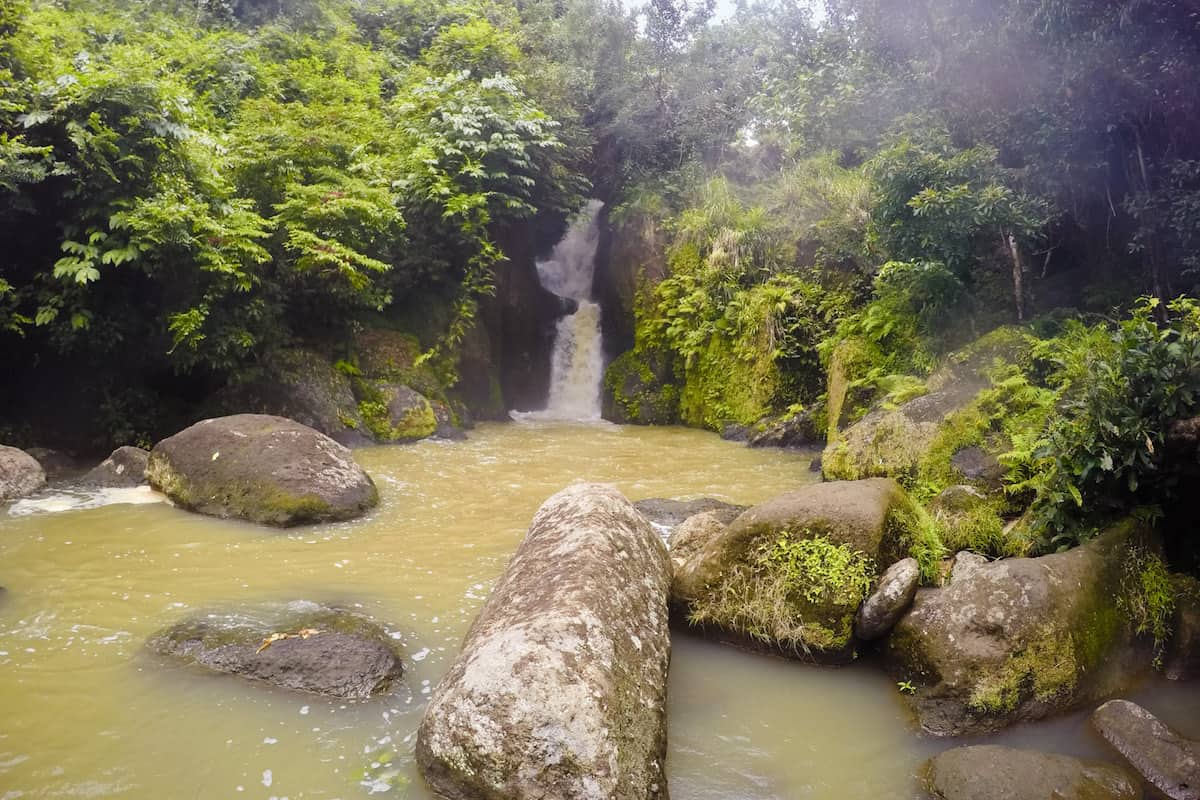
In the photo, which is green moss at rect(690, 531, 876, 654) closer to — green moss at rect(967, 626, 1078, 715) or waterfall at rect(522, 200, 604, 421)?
green moss at rect(967, 626, 1078, 715)

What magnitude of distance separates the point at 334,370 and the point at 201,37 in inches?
463

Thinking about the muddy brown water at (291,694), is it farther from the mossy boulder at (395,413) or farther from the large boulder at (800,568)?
the mossy boulder at (395,413)

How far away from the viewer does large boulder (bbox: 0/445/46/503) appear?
321 inches

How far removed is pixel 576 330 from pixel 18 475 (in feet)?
44.0

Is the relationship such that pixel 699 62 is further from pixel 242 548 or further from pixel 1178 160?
pixel 242 548

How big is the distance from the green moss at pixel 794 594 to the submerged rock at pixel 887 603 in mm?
69

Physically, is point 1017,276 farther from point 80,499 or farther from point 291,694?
point 80,499

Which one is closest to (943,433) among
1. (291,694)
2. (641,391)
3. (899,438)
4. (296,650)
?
(899,438)

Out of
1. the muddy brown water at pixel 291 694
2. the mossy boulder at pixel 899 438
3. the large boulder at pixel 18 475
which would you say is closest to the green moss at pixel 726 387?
the mossy boulder at pixel 899 438

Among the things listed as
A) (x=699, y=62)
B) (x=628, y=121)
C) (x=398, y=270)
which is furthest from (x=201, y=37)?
(x=699, y=62)

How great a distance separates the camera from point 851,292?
1384 centimetres

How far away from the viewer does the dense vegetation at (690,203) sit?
7.71 m

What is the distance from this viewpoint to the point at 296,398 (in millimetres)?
12766

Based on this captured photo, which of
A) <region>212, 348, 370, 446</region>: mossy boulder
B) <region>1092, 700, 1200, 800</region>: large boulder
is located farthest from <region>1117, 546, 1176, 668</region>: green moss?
<region>212, 348, 370, 446</region>: mossy boulder
